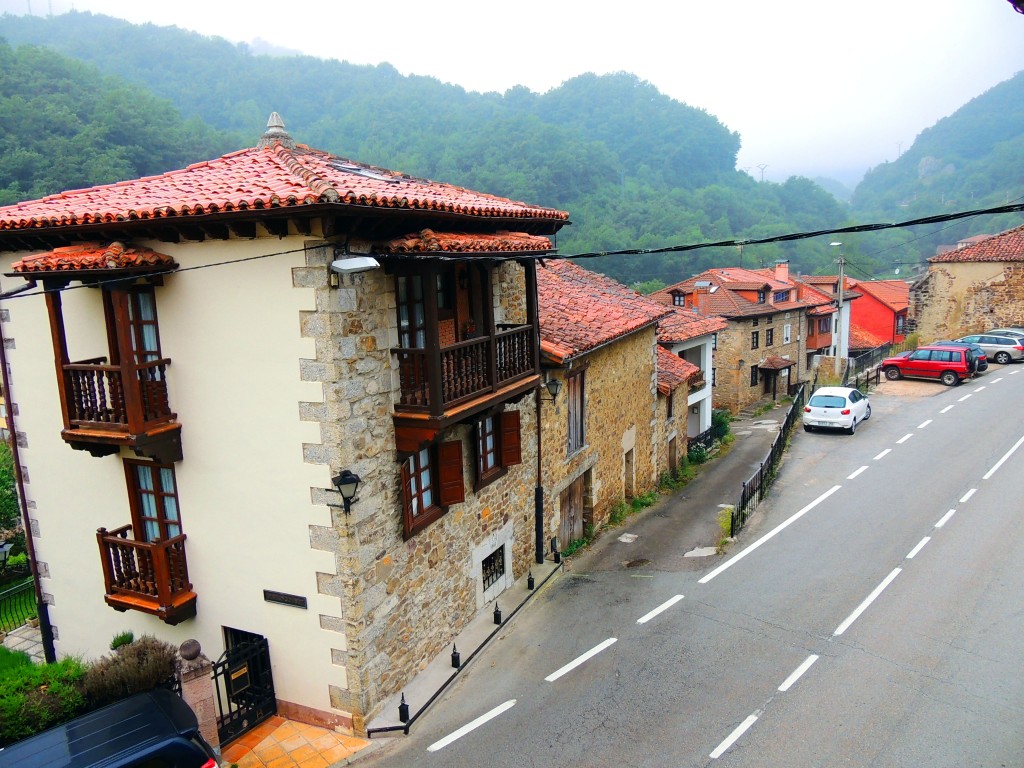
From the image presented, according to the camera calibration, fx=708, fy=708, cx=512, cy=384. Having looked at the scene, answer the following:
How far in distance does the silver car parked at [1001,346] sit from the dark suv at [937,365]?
497 centimetres

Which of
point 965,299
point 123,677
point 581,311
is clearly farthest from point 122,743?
point 965,299

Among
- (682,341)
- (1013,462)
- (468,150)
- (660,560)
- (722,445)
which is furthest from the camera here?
(468,150)

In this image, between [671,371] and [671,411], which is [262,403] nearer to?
[671,411]

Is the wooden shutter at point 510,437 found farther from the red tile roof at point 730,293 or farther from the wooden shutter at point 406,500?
the red tile roof at point 730,293

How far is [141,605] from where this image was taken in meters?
9.77

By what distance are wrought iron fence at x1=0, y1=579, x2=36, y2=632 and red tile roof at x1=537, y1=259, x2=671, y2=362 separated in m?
11.8

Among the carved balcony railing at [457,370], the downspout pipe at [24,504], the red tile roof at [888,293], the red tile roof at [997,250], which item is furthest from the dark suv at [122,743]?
the red tile roof at [888,293]

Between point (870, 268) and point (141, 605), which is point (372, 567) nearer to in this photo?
point (141, 605)

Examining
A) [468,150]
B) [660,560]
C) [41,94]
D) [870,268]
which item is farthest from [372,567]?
[870,268]

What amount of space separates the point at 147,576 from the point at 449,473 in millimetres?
4406

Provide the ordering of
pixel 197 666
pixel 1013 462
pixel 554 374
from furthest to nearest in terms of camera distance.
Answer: pixel 1013 462 < pixel 554 374 < pixel 197 666

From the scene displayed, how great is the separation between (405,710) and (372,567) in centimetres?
199

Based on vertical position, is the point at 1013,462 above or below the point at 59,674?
below

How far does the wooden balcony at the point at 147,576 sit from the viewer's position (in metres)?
9.62
